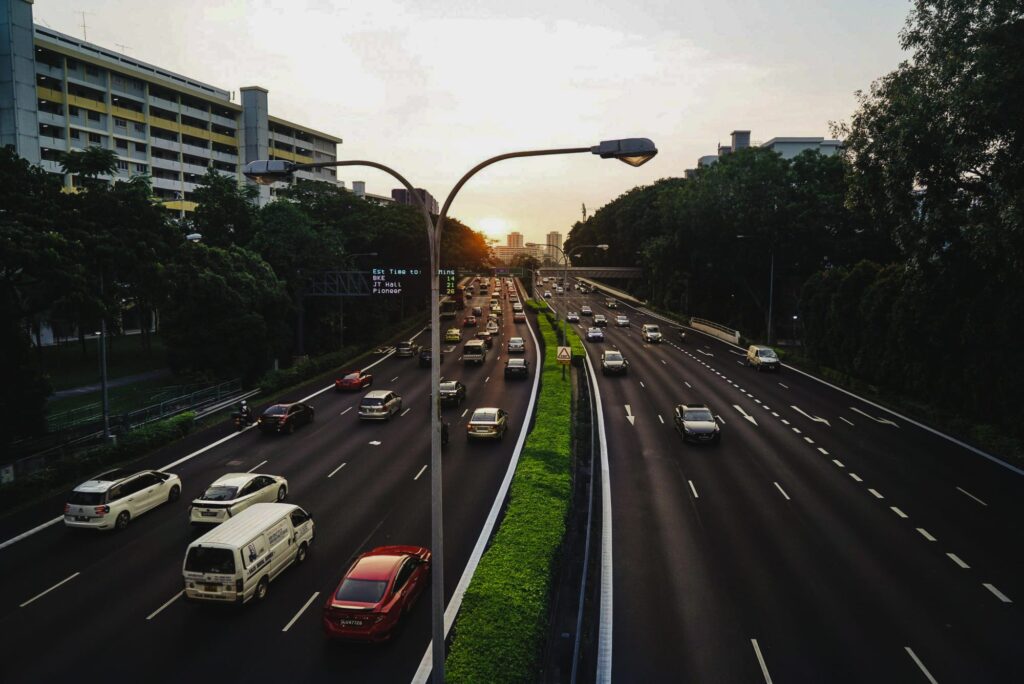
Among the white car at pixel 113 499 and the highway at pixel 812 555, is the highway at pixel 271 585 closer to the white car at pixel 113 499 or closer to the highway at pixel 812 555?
the white car at pixel 113 499

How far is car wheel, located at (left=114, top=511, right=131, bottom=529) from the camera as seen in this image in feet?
69.3

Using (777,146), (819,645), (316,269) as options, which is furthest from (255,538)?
(777,146)

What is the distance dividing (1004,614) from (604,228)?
528 ft

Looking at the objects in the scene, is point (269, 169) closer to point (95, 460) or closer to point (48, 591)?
point (48, 591)

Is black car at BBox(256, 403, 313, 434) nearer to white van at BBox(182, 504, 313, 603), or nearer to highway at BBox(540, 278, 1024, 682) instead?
white van at BBox(182, 504, 313, 603)

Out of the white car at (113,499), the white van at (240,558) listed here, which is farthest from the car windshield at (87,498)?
the white van at (240,558)

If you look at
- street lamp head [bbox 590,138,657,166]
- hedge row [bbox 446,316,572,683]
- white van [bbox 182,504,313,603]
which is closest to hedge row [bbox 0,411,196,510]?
white van [bbox 182,504,313,603]

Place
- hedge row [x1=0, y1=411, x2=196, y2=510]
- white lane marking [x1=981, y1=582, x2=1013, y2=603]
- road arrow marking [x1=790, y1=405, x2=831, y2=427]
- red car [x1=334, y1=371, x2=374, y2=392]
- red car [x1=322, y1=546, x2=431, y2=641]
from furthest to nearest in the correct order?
red car [x1=334, y1=371, x2=374, y2=392] → road arrow marking [x1=790, y1=405, x2=831, y2=427] → hedge row [x1=0, y1=411, x2=196, y2=510] → white lane marking [x1=981, y1=582, x2=1013, y2=603] → red car [x1=322, y1=546, x2=431, y2=641]

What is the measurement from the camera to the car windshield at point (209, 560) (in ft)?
50.5

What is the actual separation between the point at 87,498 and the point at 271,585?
8.38m

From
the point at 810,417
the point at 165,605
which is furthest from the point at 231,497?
the point at 810,417

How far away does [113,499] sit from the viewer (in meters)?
21.0

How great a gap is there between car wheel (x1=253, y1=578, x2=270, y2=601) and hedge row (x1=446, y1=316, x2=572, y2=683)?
571cm

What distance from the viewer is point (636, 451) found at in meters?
29.4
